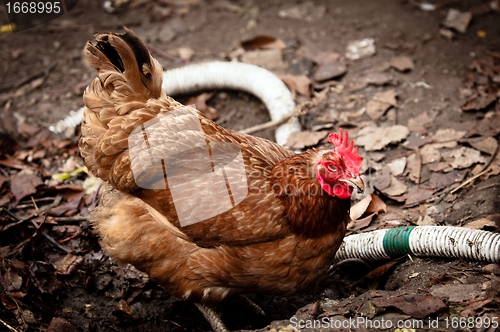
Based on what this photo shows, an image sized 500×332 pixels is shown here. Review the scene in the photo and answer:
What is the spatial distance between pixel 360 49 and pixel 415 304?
3.59 metres

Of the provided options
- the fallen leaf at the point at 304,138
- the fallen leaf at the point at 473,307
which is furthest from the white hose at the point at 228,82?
the fallen leaf at the point at 473,307

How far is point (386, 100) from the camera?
4836 mm

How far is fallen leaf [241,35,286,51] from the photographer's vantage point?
18.9 feet

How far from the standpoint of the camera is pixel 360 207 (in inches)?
155

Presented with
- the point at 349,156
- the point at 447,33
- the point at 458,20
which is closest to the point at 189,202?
the point at 349,156

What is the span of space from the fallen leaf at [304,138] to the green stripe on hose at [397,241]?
1.33 metres

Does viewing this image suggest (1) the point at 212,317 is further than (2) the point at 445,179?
No

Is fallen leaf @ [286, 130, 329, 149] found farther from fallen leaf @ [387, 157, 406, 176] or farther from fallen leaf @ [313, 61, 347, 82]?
fallen leaf @ [313, 61, 347, 82]

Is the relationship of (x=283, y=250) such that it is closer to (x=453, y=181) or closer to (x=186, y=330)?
(x=186, y=330)

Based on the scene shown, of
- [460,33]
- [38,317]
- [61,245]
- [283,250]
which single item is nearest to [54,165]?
[61,245]

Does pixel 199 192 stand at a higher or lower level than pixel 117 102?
lower

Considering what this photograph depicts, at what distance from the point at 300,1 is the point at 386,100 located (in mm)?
2279

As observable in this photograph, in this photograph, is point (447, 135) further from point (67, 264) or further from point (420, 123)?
point (67, 264)

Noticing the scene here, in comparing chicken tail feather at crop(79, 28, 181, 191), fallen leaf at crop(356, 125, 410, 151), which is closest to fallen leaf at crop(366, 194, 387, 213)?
fallen leaf at crop(356, 125, 410, 151)
